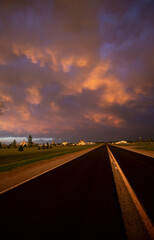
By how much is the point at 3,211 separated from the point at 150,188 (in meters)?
5.65

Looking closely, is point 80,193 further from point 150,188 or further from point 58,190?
point 150,188

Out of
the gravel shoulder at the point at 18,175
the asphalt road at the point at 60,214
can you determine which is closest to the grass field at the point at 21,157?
the gravel shoulder at the point at 18,175

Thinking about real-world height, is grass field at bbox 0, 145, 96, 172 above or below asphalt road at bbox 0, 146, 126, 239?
below

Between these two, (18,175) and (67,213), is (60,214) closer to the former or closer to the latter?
(67,213)

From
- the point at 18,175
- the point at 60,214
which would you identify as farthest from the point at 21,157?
the point at 60,214

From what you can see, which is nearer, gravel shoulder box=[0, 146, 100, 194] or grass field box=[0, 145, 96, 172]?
gravel shoulder box=[0, 146, 100, 194]

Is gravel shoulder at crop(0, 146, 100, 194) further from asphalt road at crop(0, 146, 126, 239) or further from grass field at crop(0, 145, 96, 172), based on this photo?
grass field at crop(0, 145, 96, 172)

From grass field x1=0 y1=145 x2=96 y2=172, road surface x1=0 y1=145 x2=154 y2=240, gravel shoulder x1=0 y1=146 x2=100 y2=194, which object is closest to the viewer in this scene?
road surface x1=0 y1=145 x2=154 y2=240

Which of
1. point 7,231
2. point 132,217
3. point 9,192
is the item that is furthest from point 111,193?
point 9,192

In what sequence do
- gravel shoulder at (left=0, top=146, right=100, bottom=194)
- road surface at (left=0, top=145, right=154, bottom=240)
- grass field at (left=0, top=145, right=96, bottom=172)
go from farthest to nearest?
grass field at (left=0, top=145, right=96, bottom=172) < gravel shoulder at (left=0, top=146, right=100, bottom=194) < road surface at (left=0, top=145, right=154, bottom=240)

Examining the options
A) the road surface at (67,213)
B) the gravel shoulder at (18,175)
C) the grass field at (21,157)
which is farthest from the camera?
the grass field at (21,157)

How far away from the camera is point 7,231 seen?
2803 mm

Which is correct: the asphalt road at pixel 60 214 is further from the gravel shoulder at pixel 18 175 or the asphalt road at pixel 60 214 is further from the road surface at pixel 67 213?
the gravel shoulder at pixel 18 175

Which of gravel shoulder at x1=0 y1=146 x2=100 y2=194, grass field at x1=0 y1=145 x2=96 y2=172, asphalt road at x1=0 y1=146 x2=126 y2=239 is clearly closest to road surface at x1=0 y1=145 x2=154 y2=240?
asphalt road at x1=0 y1=146 x2=126 y2=239
